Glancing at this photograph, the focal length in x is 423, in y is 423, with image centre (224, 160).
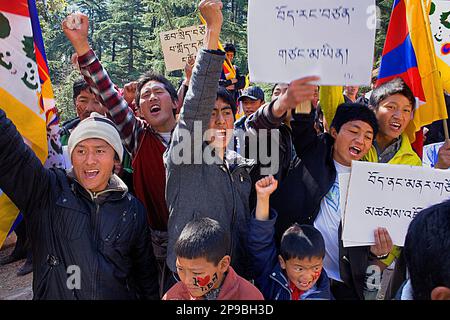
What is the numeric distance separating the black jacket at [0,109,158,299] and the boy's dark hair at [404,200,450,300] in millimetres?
1276

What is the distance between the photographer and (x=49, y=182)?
6.32ft

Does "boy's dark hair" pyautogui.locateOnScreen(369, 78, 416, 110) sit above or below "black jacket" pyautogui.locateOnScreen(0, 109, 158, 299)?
above

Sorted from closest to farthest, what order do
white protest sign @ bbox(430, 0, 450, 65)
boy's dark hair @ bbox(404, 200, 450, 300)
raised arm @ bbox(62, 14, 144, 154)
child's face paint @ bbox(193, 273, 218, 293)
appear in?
boy's dark hair @ bbox(404, 200, 450, 300)
child's face paint @ bbox(193, 273, 218, 293)
raised arm @ bbox(62, 14, 144, 154)
white protest sign @ bbox(430, 0, 450, 65)

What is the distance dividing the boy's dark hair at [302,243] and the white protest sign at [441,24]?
7.24ft

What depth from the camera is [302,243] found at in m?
1.99

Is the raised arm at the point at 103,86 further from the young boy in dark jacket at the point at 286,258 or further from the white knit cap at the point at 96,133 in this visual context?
the young boy in dark jacket at the point at 286,258

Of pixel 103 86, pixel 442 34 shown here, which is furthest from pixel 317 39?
pixel 442 34

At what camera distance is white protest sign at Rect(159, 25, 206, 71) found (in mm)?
4789

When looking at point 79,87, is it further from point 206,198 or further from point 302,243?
point 302,243

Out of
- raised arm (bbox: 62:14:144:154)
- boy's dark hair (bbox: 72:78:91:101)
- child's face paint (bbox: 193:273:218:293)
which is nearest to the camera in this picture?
child's face paint (bbox: 193:273:218:293)

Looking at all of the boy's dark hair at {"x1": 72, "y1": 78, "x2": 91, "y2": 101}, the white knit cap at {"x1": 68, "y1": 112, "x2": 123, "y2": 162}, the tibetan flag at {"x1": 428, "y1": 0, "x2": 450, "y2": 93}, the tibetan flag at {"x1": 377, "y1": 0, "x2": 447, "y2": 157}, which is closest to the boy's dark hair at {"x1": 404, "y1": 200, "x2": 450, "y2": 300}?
the white knit cap at {"x1": 68, "y1": 112, "x2": 123, "y2": 162}

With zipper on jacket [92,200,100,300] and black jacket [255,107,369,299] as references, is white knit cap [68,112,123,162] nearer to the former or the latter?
zipper on jacket [92,200,100,300]

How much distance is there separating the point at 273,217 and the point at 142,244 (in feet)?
2.16

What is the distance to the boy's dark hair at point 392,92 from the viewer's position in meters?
2.54
